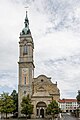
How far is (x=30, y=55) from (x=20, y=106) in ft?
53.9

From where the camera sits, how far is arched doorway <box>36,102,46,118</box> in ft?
285

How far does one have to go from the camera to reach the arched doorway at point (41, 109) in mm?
86750

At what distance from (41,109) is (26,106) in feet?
31.7

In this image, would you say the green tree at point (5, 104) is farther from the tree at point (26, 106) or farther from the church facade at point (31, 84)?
the church facade at point (31, 84)

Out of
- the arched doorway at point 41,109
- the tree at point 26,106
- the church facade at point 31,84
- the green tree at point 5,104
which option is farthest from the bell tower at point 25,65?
the green tree at point 5,104

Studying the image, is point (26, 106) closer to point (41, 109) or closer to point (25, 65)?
point (41, 109)

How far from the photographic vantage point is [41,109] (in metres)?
88.0

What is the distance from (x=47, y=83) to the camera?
3647 inches

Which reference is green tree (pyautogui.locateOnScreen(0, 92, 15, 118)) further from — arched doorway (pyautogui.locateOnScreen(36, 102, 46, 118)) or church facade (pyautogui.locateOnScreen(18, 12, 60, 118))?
arched doorway (pyautogui.locateOnScreen(36, 102, 46, 118))

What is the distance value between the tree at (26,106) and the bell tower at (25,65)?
4.41 m

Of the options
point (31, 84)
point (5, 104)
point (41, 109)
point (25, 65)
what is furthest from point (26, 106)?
point (25, 65)

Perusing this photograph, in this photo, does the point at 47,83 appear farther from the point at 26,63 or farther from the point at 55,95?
the point at 26,63

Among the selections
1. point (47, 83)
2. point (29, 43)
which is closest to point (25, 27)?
point (29, 43)

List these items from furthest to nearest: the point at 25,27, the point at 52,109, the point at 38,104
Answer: the point at 25,27 < the point at 38,104 < the point at 52,109
